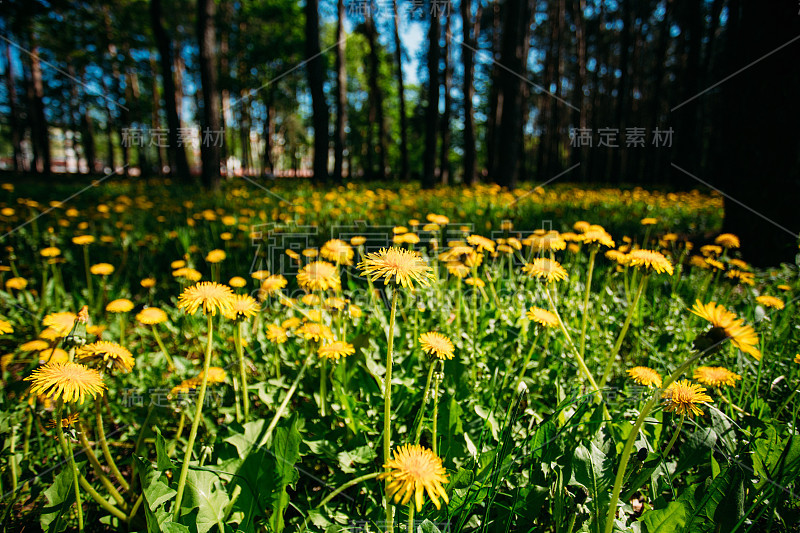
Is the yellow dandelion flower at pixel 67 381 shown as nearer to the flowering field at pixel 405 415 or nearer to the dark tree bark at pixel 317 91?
the flowering field at pixel 405 415

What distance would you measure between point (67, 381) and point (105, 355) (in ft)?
0.60

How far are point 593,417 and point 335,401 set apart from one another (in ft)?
3.06

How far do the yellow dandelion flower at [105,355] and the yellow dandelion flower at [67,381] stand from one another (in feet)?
0.38

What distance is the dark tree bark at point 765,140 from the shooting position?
330cm

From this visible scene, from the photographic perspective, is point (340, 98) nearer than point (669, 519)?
No

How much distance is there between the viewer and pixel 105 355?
41.4 inches

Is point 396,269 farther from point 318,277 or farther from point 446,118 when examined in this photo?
point 446,118

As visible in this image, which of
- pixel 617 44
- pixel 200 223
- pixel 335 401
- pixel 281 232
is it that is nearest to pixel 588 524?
pixel 335 401

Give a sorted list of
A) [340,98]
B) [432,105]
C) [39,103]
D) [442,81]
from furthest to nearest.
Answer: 1. [442,81]
2. [39,103]
3. [340,98]
4. [432,105]

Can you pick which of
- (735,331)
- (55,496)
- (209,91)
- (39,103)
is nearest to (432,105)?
(209,91)

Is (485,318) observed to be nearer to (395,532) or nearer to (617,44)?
(395,532)

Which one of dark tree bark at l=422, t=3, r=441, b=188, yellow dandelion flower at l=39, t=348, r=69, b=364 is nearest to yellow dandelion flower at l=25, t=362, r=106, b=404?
yellow dandelion flower at l=39, t=348, r=69, b=364

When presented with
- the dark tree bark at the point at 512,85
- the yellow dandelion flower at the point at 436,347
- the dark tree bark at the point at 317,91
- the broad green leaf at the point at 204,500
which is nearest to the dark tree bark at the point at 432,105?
the dark tree bark at the point at 512,85

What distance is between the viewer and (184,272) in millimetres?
1925
